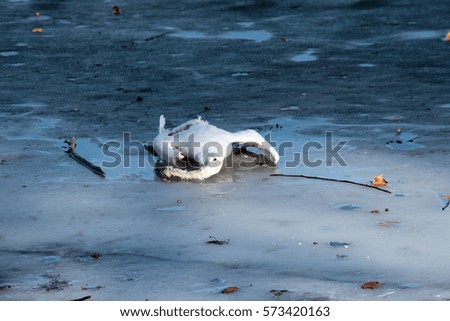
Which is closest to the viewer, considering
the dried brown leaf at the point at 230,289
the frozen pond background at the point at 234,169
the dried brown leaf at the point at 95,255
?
the dried brown leaf at the point at 230,289

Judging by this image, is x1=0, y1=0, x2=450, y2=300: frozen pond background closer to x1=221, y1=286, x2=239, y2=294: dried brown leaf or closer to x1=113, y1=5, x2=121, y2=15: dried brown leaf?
x1=221, y1=286, x2=239, y2=294: dried brown leaf

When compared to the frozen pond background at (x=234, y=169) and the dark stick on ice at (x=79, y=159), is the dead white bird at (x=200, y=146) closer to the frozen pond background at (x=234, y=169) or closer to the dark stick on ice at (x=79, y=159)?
the frozen pond background at (x=234, y=169)

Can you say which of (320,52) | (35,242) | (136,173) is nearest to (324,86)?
(320,52)

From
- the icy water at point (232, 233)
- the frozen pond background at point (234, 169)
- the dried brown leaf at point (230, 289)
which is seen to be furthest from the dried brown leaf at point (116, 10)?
the dried brown leaf at point (230, 289)

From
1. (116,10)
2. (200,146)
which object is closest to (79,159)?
(200,146)

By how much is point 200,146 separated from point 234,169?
0.26 m

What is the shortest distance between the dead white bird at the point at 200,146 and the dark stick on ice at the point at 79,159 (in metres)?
0.39

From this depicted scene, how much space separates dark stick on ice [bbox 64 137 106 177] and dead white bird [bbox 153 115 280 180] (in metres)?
0.39

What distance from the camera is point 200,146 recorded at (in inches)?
228

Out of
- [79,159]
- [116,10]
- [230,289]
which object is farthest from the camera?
[116,10]

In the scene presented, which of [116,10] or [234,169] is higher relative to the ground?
[116,10]

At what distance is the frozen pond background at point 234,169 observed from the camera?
4.25 m

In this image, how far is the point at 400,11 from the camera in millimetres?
10617

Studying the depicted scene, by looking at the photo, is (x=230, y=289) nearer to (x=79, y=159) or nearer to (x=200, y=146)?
(x=200, y=146)
